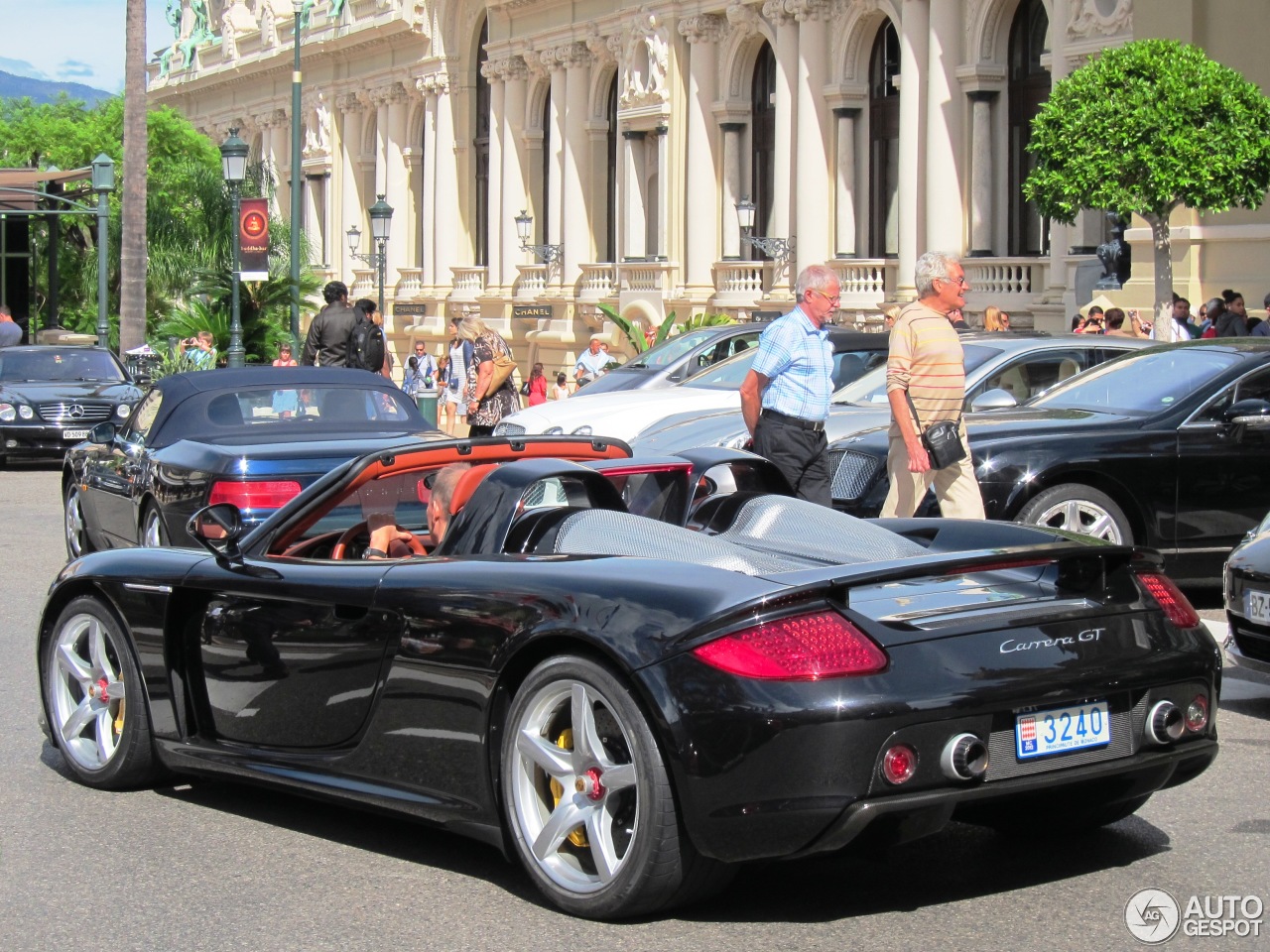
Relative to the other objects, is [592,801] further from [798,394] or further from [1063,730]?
[798,394]

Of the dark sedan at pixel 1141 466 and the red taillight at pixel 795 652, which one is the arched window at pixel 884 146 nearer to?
the dark sedan at pixel 1141 466

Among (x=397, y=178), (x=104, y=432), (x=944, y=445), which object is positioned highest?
(x=397, y=178)

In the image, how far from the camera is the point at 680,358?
19922 mm

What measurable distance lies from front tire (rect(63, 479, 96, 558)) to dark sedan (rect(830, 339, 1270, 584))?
547 cm

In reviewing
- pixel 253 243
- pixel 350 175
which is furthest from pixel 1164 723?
pixel 350 175

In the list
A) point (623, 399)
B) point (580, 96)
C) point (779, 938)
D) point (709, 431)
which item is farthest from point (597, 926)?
point (580, 96)

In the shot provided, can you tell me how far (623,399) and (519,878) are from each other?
11322 millimetres

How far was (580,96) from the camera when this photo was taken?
153 feet

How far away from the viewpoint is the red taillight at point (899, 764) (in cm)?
470

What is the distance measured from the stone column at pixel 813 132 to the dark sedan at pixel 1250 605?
29418 mm

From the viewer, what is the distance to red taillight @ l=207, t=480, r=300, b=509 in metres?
10.7

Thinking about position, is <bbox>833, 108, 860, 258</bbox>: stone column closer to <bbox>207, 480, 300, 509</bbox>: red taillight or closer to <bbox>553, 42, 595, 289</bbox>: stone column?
<bbox>553, 42, 595, 289</bbox>: stone column

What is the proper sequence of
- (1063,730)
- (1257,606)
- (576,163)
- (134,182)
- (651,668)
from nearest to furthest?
(651,668) < (1063,730) < (1257,606) < (134,182) < (576,163)

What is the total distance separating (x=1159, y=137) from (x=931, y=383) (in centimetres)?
1271
